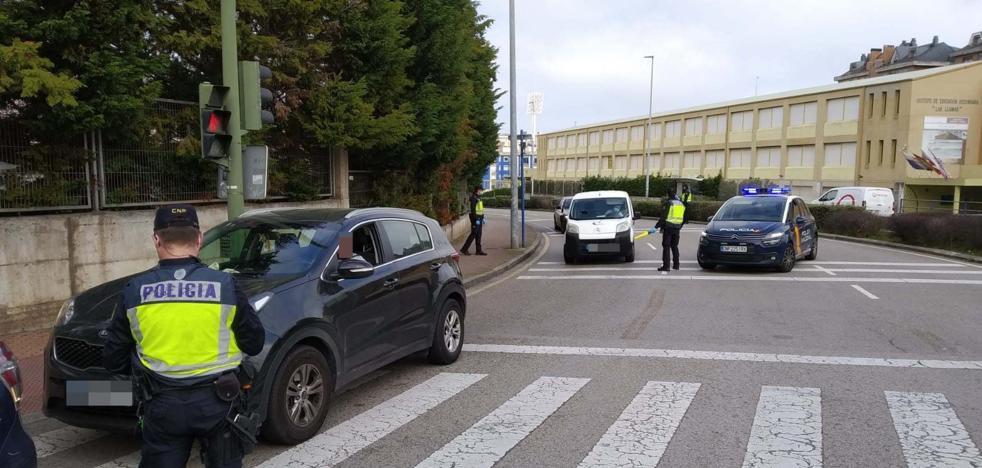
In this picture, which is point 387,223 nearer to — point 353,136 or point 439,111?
point 353,136

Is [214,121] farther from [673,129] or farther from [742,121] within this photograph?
[673,129]

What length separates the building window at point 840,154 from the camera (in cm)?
4925

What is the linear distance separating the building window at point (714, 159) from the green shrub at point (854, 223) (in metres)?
36.2

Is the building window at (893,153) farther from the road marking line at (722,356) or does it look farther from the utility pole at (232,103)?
the utility pole at (232,103)

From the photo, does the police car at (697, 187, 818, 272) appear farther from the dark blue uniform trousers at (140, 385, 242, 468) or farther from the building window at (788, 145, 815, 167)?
the building window at (788, 145, 815, 167)

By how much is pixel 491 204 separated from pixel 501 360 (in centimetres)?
5626

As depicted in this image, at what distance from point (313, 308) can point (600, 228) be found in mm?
12247

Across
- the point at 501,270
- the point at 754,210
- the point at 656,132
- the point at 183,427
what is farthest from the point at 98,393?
the point at 656,132

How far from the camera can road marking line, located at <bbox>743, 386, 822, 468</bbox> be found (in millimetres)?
4477

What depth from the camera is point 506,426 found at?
17.0 feet

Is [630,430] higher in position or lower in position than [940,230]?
lower

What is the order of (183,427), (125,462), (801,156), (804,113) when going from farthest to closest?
(801,156)
(804,113)
(125,462)
(183,427)

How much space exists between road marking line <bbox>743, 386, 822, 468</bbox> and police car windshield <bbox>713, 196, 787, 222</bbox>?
9.73m

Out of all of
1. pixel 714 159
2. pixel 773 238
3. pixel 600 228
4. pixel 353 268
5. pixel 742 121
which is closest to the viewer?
pixel 353 268
